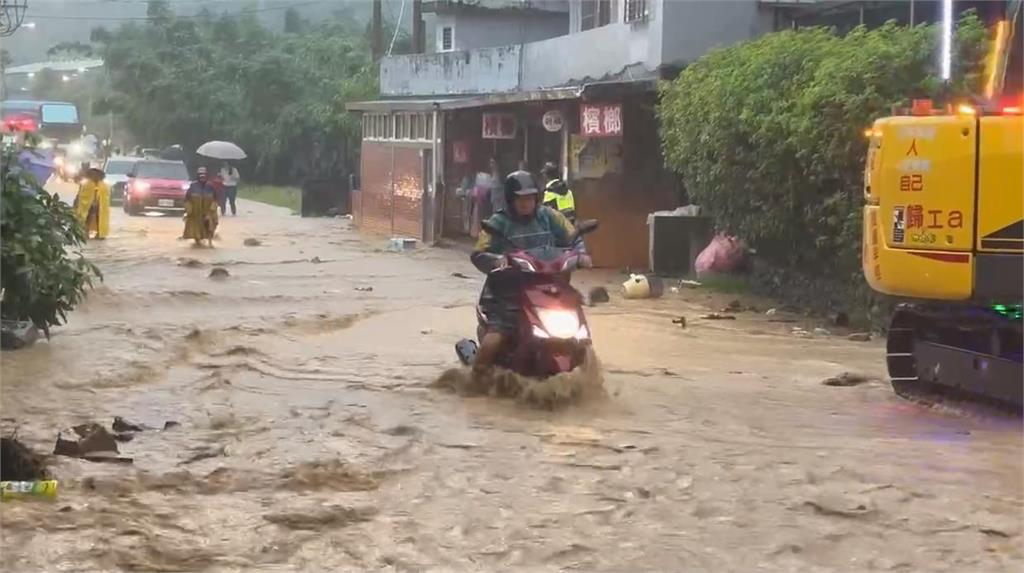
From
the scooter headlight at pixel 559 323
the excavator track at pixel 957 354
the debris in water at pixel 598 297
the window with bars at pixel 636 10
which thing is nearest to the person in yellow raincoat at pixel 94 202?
the window with bars at pixel 636 10

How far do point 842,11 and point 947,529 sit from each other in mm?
15504

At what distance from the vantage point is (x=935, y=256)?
8.73 metres

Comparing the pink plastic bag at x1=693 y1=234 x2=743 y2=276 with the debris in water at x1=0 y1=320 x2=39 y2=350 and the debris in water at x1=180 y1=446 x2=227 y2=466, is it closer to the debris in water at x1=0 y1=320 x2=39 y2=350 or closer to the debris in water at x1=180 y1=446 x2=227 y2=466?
the debris in water at x1=0 y1=320 x2=39 y2=350

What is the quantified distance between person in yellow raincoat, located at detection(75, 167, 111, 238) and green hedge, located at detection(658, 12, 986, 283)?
12555mm

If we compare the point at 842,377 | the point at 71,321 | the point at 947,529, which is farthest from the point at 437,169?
the point at 947,529

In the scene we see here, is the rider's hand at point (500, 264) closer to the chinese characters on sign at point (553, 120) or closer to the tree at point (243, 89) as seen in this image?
the chinese characters on sign at point (553, 120)

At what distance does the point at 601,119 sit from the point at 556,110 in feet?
6.98

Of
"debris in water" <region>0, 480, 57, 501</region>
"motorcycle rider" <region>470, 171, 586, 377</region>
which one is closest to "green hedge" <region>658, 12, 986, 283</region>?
"motorcycle rider" <region>470, 171, 586, 377</region>

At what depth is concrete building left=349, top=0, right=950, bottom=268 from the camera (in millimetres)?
21984

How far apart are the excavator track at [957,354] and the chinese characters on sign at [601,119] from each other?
10.8 metres

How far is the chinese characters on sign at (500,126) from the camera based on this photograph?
2680cm

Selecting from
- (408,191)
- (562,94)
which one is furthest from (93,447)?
(408,191)

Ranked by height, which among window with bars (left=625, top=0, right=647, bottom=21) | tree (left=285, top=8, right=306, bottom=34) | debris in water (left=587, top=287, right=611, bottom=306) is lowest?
debris in water (left=587, top=287, right=611, bottom=306)

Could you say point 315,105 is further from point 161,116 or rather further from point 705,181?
point 705,181
